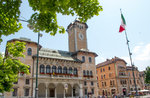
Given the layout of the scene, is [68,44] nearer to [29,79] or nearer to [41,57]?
[41,57]

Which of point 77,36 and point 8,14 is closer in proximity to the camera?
point 8,14

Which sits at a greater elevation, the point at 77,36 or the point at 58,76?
the point at 77,36

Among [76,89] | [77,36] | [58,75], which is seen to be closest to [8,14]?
[58,75]

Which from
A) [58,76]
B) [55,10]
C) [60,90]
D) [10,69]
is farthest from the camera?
[60,90]

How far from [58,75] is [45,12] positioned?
85.1 ft

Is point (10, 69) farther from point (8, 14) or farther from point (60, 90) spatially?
point (60, 90)

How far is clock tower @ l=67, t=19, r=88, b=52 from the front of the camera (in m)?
42.4

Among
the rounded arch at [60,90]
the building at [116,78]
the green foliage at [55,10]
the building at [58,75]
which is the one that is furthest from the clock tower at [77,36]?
the green foliage at [55,10]

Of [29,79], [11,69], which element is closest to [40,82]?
[29,79]

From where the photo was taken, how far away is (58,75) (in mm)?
31859

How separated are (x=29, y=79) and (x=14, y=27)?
2305cm

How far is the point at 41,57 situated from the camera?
101 ft

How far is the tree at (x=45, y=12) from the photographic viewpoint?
707 cm

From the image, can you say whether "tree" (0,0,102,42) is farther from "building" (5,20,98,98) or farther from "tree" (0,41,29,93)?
"building" (5,20,98,98)
